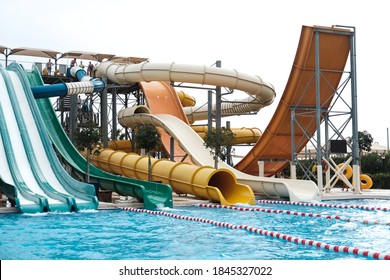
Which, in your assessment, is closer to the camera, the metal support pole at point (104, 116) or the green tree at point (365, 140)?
the metal support pole at point (104, 116)

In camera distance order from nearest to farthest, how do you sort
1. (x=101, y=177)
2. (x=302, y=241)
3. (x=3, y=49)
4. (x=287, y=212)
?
1. (x=302, y=241)
2. (x=287, y=212)
3. (x=101, y=177)
4. (x=3, y=49)

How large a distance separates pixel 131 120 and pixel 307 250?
676 inches

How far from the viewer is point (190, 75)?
2194 cm

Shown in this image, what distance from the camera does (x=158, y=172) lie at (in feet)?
63.2

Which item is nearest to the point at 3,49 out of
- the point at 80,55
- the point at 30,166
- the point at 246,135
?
the point at 80,55

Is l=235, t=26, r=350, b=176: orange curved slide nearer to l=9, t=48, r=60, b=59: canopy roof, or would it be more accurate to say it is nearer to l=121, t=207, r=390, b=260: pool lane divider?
l=121, t=207, r=390, b=260: pool lane divider

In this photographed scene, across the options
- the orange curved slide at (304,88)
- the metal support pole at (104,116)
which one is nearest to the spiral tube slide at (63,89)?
the metal support pole at (104,116)

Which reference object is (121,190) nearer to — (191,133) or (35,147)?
(35,147)

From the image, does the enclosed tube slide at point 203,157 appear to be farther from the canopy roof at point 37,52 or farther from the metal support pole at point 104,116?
the canopy roof at point 37,52

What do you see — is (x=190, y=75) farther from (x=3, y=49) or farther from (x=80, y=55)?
(x=3, y=49)

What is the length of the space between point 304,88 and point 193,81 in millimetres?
4444

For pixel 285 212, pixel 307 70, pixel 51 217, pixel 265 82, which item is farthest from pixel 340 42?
pixel 51 217

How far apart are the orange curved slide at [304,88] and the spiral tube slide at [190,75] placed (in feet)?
5.48

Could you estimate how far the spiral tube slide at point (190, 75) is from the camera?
21906 mm
